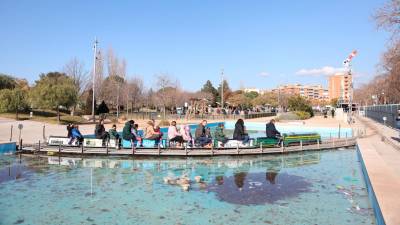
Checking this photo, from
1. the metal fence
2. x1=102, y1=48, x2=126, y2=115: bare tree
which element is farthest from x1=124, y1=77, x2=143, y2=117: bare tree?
the metal fence

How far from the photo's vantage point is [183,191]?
11.7m

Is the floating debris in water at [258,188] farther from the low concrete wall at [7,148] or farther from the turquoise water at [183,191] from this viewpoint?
the low concrete wall at [7,148]

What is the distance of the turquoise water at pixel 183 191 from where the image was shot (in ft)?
30.1

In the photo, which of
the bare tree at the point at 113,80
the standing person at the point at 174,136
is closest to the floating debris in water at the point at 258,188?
the standing person at the point at 174,136

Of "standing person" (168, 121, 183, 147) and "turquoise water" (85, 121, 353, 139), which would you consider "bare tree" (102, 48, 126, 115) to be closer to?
"turquoise water" (85, 121, 353, 139)

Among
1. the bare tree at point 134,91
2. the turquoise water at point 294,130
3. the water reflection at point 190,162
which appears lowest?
the water reflection at point 190,162

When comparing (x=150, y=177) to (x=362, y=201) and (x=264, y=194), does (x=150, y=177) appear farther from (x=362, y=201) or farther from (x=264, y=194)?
(x=362, y=201)

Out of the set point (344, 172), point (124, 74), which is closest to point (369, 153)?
point (344, 172)

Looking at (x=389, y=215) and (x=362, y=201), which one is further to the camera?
(x=362, y=201)

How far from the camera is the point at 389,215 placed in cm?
680

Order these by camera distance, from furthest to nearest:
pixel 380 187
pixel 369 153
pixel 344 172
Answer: pixel 369 153 < pixel 344 172 < pixel 380 187

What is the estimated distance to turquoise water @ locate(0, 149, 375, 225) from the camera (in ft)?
30.1

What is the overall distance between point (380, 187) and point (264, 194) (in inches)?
131

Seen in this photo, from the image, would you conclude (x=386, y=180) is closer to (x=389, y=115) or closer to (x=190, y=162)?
(x=190, y=162)
